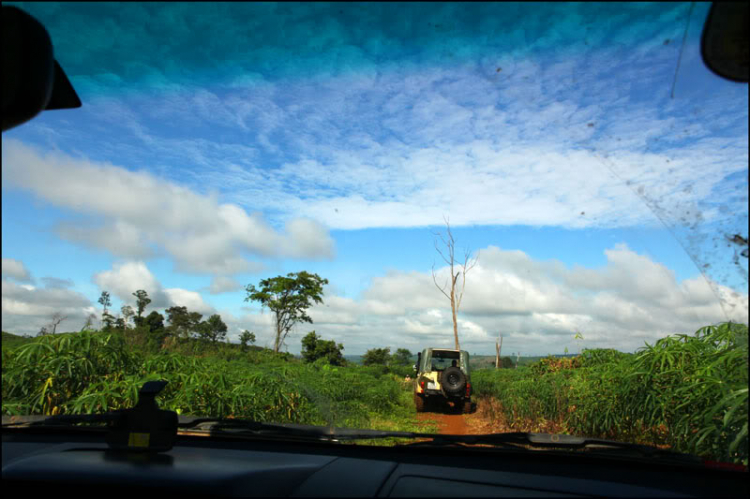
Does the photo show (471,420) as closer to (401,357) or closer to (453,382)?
(453,382)

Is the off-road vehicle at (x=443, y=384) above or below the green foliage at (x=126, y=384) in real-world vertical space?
below

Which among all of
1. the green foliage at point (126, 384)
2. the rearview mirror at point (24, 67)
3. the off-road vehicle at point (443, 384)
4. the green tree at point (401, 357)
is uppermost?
the rearview mirror at point (24, 67)

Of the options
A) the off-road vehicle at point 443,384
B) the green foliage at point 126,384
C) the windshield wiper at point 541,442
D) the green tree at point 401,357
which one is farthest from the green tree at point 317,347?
the windshield wiper at point 541,442

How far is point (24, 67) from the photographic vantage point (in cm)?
111

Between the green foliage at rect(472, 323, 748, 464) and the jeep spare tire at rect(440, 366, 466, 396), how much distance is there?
6.15 meters

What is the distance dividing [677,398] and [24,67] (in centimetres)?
407

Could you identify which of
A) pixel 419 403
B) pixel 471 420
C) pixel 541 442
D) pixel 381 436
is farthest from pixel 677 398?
pixel 419 403

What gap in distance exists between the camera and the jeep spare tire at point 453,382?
1216 centimetres

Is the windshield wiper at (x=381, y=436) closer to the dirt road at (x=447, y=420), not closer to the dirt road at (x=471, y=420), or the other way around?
the dirt road at (x=471, y=420)

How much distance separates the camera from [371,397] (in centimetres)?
927

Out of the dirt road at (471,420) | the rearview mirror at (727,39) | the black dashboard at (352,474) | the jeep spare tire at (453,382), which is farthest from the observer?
the jeep spare tire at (453,382)

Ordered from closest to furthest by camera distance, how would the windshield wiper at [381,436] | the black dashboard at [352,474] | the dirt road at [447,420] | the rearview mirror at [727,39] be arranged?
the rearview mirror at [727,39] < the black dashboard at [352,474] < the windshield wiper at [381,436] < the dirt road at [447,420]

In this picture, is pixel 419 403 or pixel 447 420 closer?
pixel 447 420

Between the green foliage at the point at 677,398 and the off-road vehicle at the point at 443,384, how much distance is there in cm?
639
